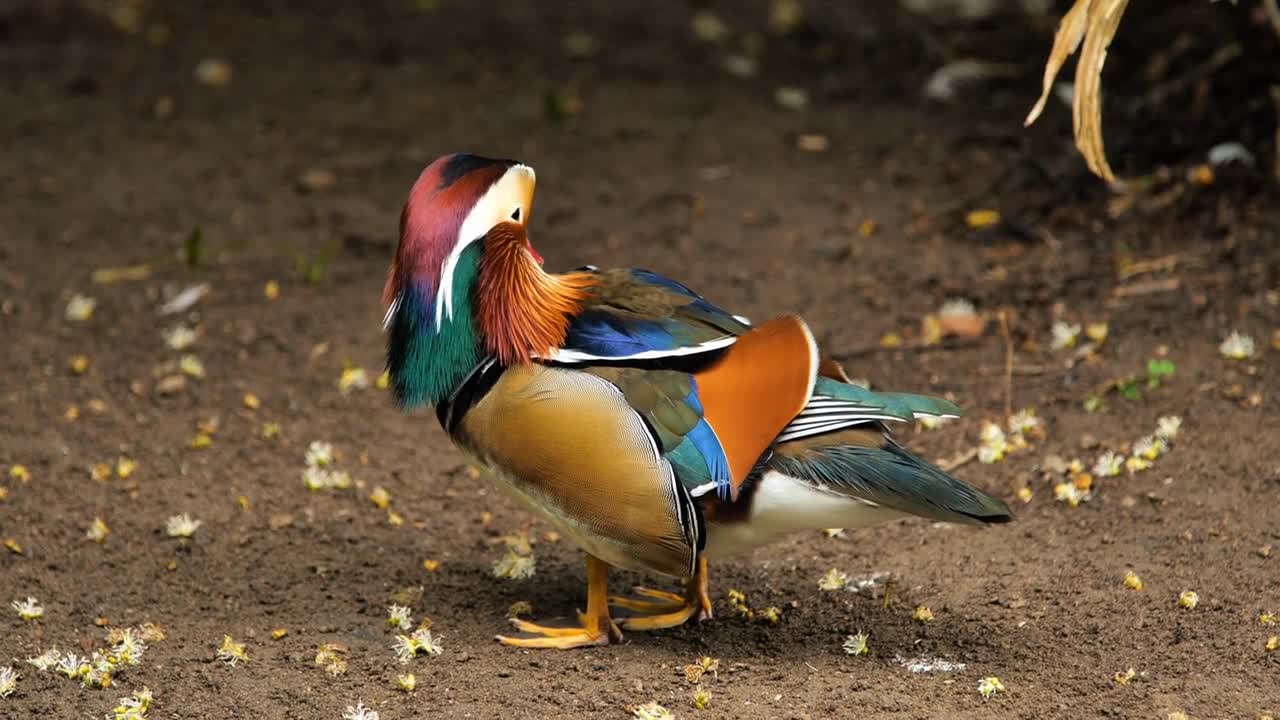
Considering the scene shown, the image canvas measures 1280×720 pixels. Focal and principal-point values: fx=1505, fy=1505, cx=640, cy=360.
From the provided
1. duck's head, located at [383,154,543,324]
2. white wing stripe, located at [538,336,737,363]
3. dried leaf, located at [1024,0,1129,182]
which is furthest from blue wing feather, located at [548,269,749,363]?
dried leaf, located at [1024,0,1129,182]

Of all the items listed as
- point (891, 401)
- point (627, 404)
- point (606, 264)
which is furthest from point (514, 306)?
point (606, 264)

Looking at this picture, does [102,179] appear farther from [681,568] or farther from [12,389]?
[681,568]

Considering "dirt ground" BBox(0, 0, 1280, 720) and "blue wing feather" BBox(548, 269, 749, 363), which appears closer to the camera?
"blue wing feather" BBox(548, 269, 749, 363)

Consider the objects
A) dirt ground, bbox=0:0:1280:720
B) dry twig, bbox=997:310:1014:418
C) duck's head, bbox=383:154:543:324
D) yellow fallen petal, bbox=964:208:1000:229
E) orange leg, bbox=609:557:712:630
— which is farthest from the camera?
yellow fallen petal, bbox=964:208:1000:229

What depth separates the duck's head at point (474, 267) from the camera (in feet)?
12.6

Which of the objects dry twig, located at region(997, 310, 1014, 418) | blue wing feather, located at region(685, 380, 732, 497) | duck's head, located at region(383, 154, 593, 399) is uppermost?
duck's head, located at region(383, 154, 593, 399)

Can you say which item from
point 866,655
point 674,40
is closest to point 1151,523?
point 866,655

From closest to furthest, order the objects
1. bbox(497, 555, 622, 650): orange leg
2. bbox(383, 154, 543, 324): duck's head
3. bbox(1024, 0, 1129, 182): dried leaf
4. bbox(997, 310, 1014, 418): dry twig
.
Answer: bbox(383, 154, 543, 324): duck's head → bbox(497, 555, 622, 650): orange leg → bbox(1024, 0, 1129, 182): dried leaf → bbox(997, 310, 1014, 418): dry twig

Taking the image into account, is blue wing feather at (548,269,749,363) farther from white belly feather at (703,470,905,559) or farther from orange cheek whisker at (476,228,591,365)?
white belly feather at (703,470,905,559)

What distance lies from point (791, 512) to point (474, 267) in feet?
3.38

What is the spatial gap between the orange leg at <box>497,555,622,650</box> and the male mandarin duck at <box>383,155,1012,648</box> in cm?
16

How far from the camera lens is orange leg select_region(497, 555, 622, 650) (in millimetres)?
4113

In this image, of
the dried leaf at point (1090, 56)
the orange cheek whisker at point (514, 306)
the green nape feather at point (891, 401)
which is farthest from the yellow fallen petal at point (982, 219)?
the orange cheek whisker at point (514, 306)

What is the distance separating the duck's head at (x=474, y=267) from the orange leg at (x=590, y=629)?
68cm
